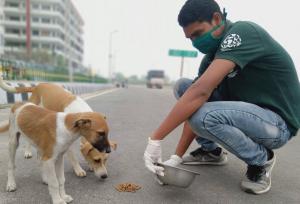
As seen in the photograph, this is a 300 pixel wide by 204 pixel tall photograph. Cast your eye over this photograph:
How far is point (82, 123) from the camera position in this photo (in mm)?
2615

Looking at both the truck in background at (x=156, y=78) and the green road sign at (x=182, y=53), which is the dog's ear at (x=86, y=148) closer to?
the green road sign at (x=182, y=53)

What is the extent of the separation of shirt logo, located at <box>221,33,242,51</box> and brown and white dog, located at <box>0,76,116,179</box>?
1.46m

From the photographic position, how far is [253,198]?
2.96 meters

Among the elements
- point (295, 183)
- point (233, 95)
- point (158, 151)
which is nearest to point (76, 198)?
point (158, 151)

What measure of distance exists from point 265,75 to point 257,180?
36.9 inches

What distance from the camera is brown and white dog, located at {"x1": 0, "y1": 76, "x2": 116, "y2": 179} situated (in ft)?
10.9

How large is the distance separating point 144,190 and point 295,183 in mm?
1536

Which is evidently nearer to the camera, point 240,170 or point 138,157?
point 240,170

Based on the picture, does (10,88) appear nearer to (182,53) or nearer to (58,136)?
(58,136)

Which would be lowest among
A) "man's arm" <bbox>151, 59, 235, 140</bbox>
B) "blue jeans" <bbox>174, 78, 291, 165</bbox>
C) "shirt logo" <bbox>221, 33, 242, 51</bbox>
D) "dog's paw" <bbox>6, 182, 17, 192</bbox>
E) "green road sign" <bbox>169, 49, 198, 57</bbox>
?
"dog's paw" <bbox>6, 182, 17, 192</bbox>

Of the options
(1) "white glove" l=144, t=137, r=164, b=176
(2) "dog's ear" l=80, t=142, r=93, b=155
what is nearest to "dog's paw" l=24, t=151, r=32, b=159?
(2) "dog's ear" l=80, t=142, r=93, b=155

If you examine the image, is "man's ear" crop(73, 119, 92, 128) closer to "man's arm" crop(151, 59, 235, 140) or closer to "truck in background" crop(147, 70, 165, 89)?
"man's arm" crop(151, 59, 235, 140)

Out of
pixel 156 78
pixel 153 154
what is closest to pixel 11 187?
pixel 153 154

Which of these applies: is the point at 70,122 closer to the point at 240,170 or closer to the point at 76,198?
the point at 76,198
